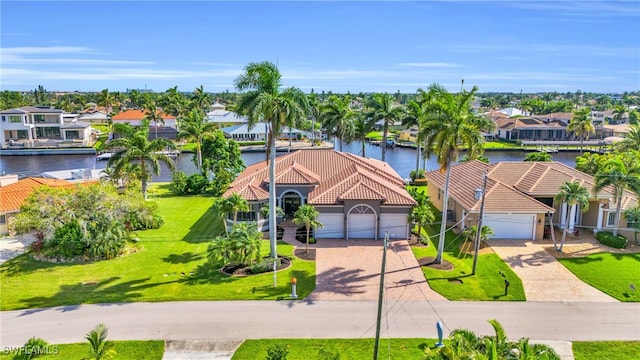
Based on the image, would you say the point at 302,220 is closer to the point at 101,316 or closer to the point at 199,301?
the point at 199,301

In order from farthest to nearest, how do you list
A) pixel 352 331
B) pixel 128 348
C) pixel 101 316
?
pixel 101 316, pixel 352 331, pixel 128 348

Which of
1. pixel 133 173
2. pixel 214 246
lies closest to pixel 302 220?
pixel 214 246

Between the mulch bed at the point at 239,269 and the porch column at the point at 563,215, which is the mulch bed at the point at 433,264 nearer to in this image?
the mulch bed at the point at 239,269

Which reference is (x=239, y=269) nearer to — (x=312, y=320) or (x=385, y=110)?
(x=312, y=320)

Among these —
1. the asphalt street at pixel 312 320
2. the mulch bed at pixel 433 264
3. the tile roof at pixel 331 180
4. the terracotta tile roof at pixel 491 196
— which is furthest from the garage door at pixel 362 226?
the asphalt street at pixel 312 320

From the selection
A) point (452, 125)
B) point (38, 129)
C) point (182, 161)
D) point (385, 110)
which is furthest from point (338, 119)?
point (38, 129)

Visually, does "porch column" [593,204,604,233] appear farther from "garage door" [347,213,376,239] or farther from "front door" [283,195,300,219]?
"front door" [283,195,300,219]
